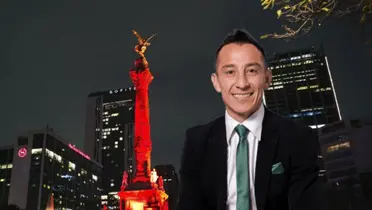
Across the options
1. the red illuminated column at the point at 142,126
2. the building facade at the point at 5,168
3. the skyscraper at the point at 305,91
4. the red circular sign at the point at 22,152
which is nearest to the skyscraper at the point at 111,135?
the building facade at the point at 5,168

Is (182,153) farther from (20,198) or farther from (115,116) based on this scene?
(115,116)

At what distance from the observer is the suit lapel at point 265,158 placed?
245 cm

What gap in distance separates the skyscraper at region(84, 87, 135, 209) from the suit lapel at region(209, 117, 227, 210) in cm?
13314

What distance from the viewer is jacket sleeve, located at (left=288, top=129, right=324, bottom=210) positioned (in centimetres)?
245

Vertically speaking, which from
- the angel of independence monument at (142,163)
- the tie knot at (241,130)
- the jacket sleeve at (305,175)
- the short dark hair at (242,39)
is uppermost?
the angel of independence monument at (142,163)

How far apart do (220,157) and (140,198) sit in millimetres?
27834

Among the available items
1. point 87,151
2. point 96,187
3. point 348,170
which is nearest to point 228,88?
point 348,170

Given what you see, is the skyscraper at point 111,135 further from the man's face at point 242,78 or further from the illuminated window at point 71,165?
the man's face at point 242,78

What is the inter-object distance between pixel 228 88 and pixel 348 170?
69925 millimetres

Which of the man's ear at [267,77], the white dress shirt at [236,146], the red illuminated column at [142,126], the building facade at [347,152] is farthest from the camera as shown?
the building facade at [347,152]

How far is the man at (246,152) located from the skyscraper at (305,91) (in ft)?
349

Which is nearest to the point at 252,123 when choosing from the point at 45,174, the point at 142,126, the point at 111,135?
the point at 142,126

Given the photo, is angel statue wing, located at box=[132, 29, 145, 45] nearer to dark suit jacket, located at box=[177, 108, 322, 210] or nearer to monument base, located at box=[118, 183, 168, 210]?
monument base, located at box=[118, 183, 168, 210]

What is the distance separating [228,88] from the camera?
2.74 meters
